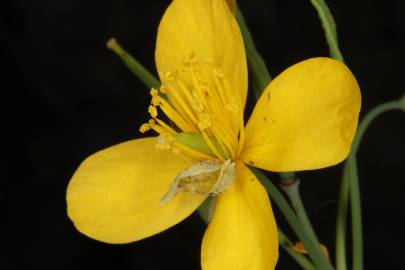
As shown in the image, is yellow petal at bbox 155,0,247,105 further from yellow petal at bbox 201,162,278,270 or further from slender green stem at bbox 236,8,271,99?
yellow petal at bbox 201,162,278,270

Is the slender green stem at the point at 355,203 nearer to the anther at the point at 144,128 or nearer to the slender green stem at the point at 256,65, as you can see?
the slender green stem at the point at 256,65

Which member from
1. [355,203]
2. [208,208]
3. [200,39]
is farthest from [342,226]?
[200,39]

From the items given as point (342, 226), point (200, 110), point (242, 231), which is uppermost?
point (200, 110)

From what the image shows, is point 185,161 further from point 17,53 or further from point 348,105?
point 17,53

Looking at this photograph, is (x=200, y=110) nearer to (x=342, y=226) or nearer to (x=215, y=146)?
(x=215, y=146)

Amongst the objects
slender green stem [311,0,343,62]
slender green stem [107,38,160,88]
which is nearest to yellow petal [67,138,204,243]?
slender green stem [107,38,160,88]

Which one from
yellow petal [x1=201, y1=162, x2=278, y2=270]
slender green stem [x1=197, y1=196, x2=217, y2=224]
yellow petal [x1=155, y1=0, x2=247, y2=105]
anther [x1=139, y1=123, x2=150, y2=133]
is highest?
yellow petal [x1=155, y1=0, x2=247, y2=105]

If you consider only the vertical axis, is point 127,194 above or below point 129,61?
below

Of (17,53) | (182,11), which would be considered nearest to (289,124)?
(182,11)
